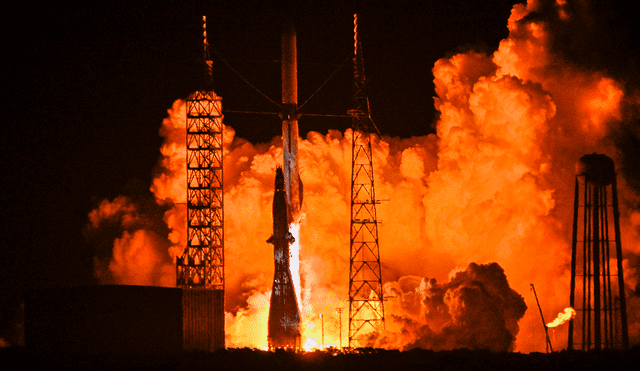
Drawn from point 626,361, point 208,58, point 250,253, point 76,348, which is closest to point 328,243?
point 250,253

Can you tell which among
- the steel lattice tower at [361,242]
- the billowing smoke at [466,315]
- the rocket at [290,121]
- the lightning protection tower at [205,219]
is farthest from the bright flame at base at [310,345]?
the rocket at [290,121]

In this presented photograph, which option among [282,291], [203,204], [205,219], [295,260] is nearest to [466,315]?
[282,291]

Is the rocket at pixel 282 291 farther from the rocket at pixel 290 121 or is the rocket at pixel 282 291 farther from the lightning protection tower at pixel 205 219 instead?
the rocket at pixel 290 121

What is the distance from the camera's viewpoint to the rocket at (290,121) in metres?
77.2

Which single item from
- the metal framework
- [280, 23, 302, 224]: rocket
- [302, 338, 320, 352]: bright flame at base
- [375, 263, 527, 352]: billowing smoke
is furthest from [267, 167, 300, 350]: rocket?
[375, 263, 527, 352]: billowing smoke

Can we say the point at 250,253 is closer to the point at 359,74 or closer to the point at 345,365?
the point at 359,74

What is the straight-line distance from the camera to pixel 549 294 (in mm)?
76438

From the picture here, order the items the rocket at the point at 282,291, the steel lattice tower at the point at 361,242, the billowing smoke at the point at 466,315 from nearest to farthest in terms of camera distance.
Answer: the billowing smoke at the point at 466,315 < the steel lattice tower at the point at 361,242 < the rocket at the point at 282,291

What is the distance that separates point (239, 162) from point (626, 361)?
116 ft

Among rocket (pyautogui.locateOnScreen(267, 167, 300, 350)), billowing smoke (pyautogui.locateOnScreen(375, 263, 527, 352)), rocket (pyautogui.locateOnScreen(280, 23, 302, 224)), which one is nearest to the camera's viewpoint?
billowing smoke (pyautogui.locateOnScreen(375, 263, 527, 352))

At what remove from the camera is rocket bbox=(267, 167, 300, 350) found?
72.9 m

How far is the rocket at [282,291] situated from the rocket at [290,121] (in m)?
4.19

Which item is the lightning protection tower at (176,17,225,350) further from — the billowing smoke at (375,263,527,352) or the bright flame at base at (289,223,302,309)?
the billowing smoke at (375,263,527,352)

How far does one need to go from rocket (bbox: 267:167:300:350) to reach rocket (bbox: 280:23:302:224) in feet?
13.7
